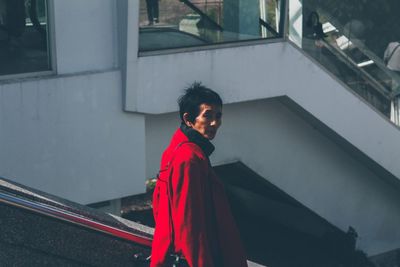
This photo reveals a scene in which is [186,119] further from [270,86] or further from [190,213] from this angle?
[270,86]

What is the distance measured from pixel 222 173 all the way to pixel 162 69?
3.98 m

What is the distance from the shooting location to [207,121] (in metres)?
4.87

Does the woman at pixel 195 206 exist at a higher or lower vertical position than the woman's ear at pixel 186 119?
lower

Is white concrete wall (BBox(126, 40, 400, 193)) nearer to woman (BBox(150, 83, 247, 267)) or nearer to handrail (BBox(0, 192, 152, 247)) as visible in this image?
handrail (BBox(0, 192, 152, 247))

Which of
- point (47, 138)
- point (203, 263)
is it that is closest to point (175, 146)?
point (203, 263)

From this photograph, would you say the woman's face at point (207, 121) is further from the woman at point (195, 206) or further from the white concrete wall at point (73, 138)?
the white concrete wall at point (73, 138)

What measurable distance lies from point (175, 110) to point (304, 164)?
2.60 m

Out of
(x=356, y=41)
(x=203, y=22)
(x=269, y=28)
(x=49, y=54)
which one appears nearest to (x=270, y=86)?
(x=269, y=28)

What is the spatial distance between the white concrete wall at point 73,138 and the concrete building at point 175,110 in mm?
11

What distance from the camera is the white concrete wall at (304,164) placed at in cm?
980

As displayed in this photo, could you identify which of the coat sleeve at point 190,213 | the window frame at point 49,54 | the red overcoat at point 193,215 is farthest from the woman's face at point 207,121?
the window frame at point 49,54

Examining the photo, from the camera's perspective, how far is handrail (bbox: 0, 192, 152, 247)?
198 inches

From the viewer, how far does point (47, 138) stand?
7.95 meters

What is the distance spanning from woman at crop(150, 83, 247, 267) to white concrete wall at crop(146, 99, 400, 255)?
4.23 metres
